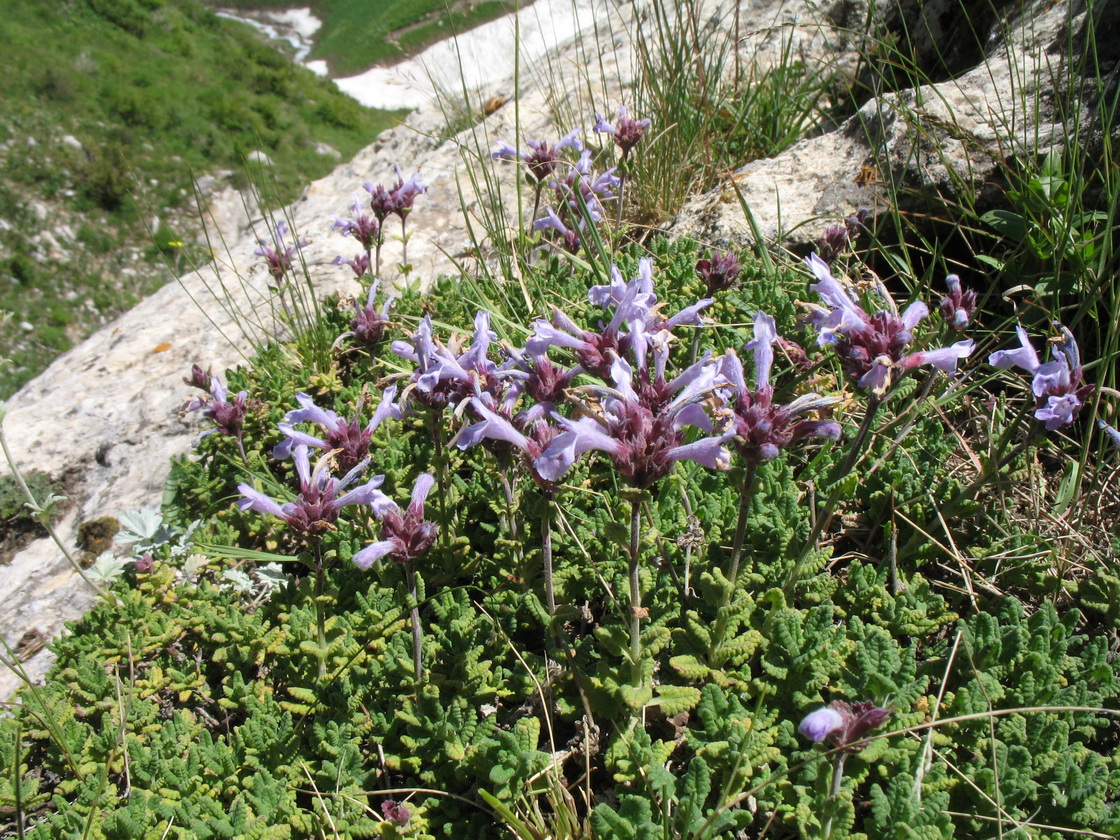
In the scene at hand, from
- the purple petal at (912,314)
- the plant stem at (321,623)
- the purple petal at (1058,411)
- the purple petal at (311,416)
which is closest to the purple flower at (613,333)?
the purple petal at (912,314)

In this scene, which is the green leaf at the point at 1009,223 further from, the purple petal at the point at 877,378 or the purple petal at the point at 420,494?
the purple petal at the point at 420,494

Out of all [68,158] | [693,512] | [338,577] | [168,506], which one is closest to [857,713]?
Answer: [693,512]

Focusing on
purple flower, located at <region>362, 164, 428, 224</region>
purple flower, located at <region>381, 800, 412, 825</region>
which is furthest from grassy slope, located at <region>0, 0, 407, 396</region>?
purple flower, located at <region>381, 800, 412, 825</region>

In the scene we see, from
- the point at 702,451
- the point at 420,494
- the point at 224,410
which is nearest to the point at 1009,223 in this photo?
the point at 702,451

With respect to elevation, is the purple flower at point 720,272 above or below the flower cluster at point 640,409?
below

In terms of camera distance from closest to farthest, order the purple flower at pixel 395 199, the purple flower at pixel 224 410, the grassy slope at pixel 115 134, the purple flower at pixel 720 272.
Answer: the purple flower at pixel 720 272 → the purple flower at pixel 224 410 → the purple flower at pixel 395 199 → the grassy slope at pixel 115 134
